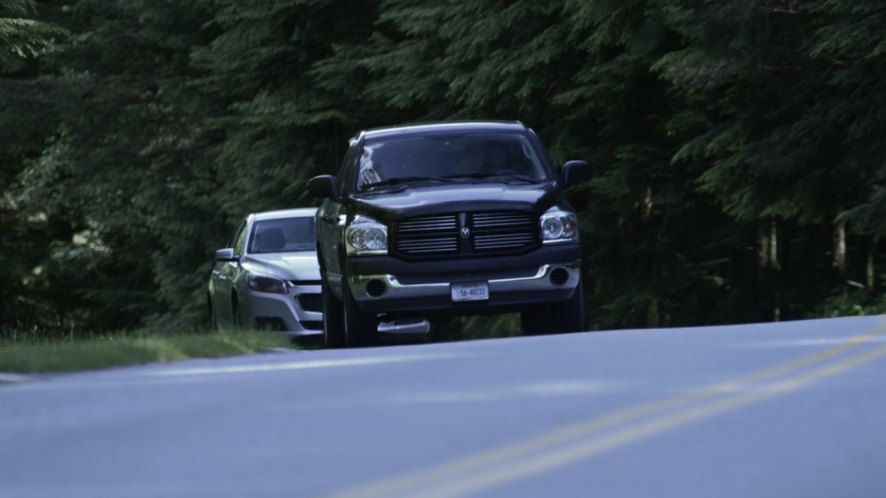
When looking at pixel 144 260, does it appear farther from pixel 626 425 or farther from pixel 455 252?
pixel 626 425

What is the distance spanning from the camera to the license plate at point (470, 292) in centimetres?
1697

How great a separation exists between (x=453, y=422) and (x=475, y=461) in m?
1.24

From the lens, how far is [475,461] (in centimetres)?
741

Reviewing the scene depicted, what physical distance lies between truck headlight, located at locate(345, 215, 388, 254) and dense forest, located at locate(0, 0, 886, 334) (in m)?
2.84

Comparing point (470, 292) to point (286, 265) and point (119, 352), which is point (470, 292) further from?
point (286, 265)

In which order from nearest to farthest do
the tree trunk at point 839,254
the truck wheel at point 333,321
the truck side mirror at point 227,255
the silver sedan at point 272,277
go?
the truck wheel at point 333,321 < the silver sedan at point 272,277 < the truck side mirror at point 227,255 < the tree trunk at point 839,254

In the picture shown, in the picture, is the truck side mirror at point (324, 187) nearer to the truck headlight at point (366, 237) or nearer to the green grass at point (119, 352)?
the truck headlight at point (366, 237)

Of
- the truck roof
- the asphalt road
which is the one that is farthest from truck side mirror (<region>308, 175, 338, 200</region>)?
the asphalt road

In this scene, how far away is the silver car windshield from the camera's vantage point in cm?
2353

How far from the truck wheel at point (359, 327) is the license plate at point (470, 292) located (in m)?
0.83

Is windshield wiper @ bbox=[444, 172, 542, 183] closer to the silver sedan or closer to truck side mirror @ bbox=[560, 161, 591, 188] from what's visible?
truck side mirror @ bbox=[560, 161, 591, 188]

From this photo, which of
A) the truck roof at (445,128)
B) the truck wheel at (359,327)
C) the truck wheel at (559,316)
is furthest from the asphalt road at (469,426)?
the truck roof at (445,128)

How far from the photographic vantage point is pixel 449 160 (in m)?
18.5

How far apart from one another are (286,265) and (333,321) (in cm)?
370
